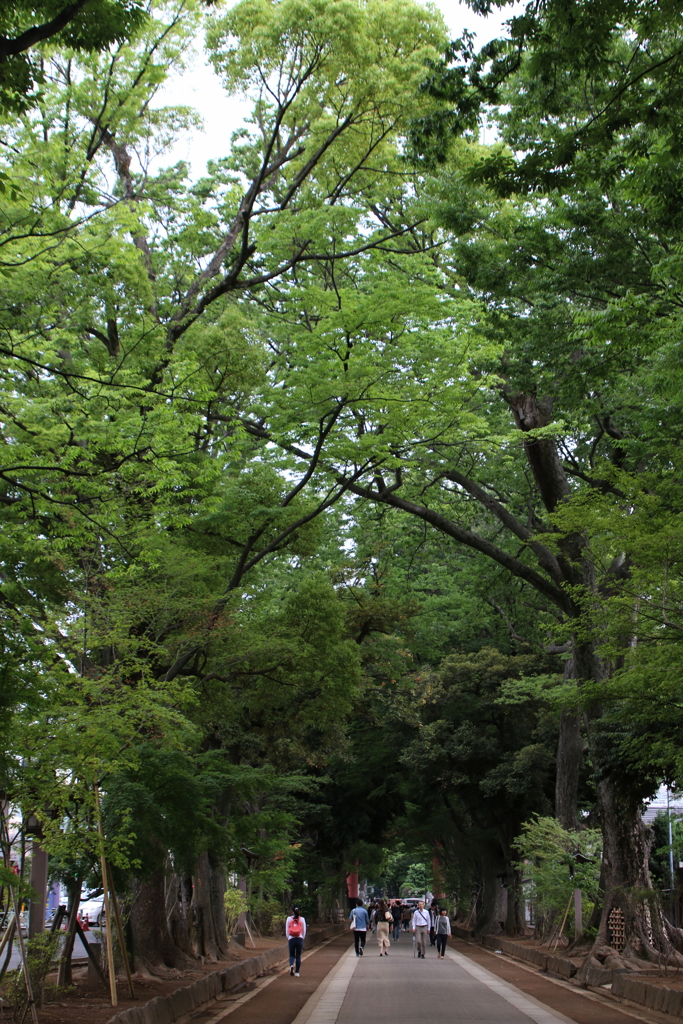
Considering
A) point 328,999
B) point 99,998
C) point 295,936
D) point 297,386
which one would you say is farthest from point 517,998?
point 297,386

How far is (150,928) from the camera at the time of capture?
53.0 feet

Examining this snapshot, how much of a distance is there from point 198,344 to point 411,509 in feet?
17.8

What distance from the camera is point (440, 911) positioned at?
90.0 ft

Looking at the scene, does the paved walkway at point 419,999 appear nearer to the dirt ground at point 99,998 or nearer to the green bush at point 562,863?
the dirt ground at point 99,998

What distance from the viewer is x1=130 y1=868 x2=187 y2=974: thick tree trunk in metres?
15.7

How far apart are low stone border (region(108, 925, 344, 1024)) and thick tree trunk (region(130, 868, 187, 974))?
1214 mm

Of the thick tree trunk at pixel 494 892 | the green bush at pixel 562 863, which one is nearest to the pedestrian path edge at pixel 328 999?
the green bush at pixel 562 863

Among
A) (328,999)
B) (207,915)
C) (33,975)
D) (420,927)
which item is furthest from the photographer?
(420,927)

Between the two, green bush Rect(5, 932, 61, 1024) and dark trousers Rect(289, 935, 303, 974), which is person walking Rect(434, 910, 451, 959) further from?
green bush Rect(5, 932, 61, 1024)

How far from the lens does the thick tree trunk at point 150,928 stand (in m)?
15.7

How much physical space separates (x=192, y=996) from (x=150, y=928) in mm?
3407

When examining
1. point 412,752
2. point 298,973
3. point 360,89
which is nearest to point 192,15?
point 360,89

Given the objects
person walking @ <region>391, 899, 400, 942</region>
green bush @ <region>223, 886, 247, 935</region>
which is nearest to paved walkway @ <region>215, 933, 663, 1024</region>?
green bush @ <region>223, 886, 247, 935</region>

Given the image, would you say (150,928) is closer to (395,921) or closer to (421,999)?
(421,999)
